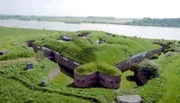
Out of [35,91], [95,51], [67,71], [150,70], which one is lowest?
[67,71]

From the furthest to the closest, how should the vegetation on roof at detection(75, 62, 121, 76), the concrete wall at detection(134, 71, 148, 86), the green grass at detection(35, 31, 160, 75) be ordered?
the green grass at detection(35, 31, 160, 75) < the concrete wall at detection(134, 71, 148, 86) < the vegetation on roof at detection(75, 62, 121, 76)

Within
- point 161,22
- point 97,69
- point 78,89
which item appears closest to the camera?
point 78,89

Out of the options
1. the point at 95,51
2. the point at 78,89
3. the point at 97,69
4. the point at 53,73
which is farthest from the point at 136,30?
the point at 78,89

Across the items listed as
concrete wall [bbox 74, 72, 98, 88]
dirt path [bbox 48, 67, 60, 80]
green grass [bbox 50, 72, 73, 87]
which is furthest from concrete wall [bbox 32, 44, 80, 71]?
concrete wall [bbox 74, 72, 98, 88]

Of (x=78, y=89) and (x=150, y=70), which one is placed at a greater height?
(x=150, y=70)

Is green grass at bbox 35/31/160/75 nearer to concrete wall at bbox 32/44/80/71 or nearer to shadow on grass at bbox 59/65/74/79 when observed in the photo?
concrete wall at bbox 32/44/80/71

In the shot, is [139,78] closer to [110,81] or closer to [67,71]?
[110,81]

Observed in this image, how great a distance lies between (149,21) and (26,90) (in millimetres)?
115860

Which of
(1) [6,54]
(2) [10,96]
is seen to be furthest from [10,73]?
(1) [6,54]

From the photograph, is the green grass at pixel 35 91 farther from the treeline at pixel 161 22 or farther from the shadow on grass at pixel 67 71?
the treeline at pixel 161 22

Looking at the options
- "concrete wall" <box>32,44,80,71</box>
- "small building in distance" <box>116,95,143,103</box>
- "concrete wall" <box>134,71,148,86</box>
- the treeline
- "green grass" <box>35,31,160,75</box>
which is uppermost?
the treeline

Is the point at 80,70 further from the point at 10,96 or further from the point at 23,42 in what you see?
the point at 23,42

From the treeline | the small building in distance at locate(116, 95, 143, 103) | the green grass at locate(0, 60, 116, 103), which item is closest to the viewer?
the small building in distance at locate(116, 95, 143, 103)

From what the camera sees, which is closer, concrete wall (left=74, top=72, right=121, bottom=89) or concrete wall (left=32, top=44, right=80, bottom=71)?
concrete wall (left=74, top=72, right=121, bottom=89)
